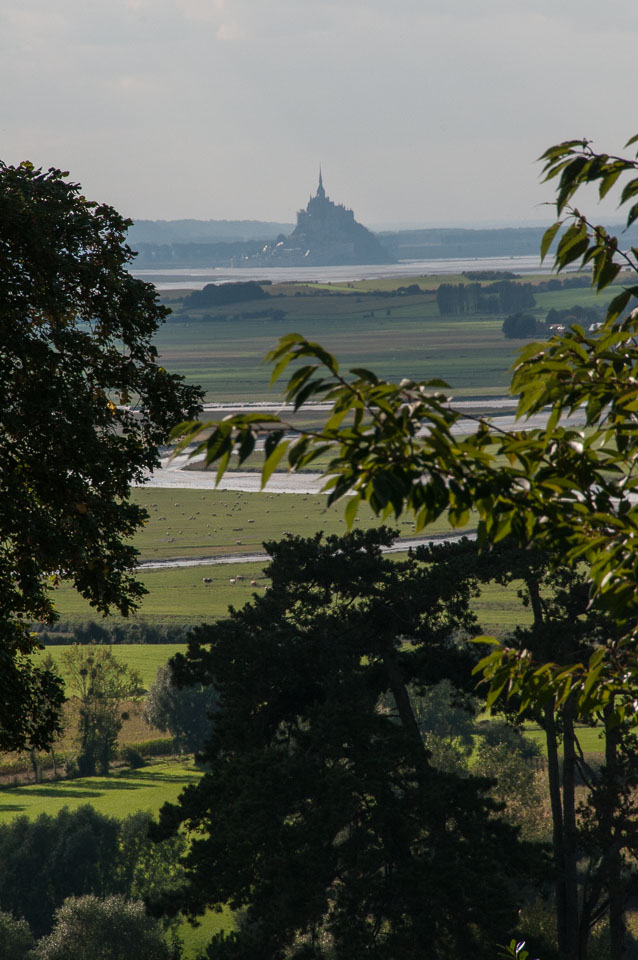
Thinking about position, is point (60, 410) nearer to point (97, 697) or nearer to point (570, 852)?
point (570, 852)

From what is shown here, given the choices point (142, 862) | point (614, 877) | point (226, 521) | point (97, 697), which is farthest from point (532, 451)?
point (226, 521)

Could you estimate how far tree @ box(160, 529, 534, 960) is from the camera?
25.0 meters

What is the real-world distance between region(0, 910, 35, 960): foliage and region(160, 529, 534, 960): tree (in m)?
25.9

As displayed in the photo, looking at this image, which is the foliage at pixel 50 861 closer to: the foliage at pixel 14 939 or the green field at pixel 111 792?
the foliage at pixel 14 939

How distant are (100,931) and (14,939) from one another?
397cm

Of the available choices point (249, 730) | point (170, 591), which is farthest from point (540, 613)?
point (170, 591)

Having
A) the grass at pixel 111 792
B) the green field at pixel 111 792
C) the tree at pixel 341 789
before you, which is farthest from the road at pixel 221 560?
the tree at pixel 341 789

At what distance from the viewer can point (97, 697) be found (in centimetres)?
9012

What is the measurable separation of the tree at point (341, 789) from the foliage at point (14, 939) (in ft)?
85.0

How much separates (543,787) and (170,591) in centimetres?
7603

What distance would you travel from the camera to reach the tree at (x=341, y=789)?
982 inches

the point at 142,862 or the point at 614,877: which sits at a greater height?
the point at 614,877

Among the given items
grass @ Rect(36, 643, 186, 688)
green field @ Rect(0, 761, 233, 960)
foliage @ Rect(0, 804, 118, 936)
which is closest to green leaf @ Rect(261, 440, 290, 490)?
foliage @ Rect(0, 804, 118, 936)

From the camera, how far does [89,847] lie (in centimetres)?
6294
